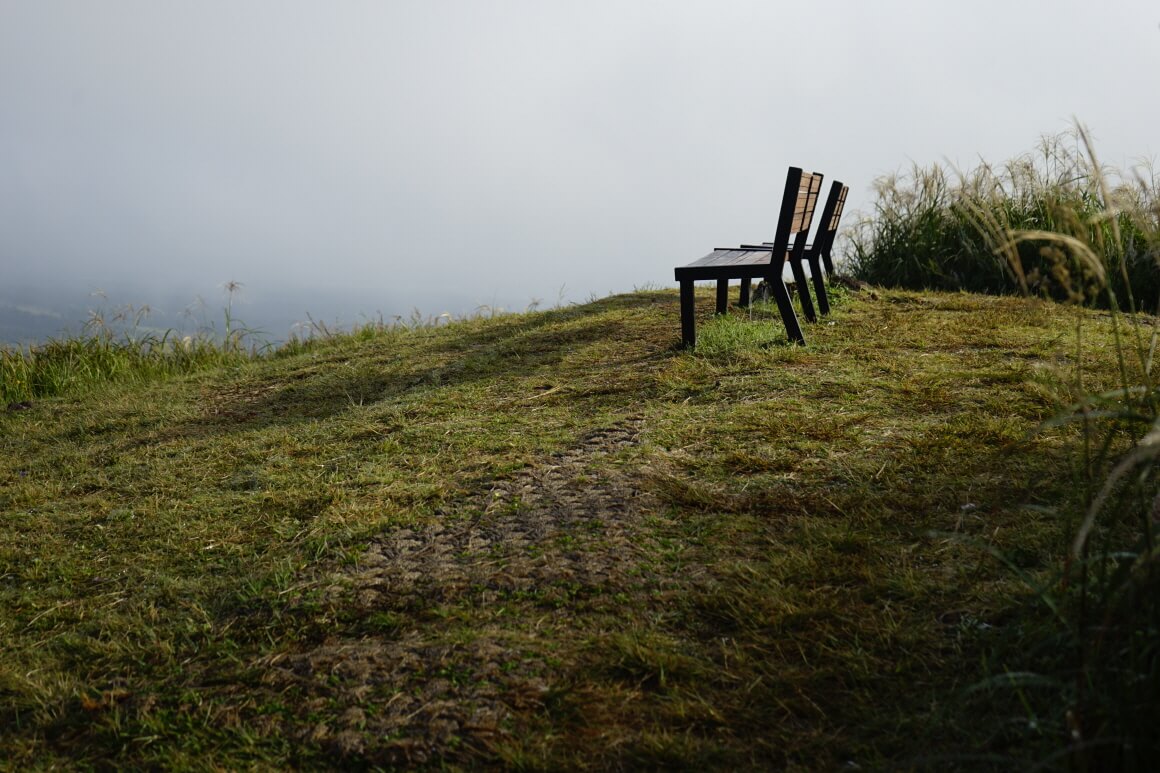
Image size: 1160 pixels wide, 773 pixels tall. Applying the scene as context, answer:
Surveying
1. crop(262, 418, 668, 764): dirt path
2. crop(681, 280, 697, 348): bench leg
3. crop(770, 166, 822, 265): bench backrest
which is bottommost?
crop(262, 418, 668, 764): dirt path

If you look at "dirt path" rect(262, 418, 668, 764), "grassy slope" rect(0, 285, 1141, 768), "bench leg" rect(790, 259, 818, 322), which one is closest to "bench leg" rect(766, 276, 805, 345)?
"grassy slope" rect(0, 285, 1141, 768)

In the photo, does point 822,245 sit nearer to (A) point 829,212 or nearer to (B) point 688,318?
(A) point 829,212

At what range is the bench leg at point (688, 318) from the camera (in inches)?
206

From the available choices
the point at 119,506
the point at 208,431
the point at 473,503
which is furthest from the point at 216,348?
the point at 473,503

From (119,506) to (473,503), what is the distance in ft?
5.22

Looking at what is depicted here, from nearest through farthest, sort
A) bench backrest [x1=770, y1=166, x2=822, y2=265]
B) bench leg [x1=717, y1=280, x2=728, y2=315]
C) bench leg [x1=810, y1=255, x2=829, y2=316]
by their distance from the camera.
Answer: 1. bench backrest [x1=770, y1=166, x2=822, y2=265]
2. bench leg [x1=717, y1=280, x2=728, y2=315]
3. bench leg [x1=810, y1=255, x2=829, y2=316]

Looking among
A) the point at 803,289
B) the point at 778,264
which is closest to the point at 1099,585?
the point at 778,264

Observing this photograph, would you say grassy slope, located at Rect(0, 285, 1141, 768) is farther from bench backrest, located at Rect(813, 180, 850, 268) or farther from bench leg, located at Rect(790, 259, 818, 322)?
bench backrest, located at Rect(813, 180, 850, 268)

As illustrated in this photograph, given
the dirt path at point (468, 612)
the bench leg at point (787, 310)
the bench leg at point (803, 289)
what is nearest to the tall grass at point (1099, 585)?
the dirt path at point (468, 612)

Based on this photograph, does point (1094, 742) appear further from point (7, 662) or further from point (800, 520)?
point (7, 662)

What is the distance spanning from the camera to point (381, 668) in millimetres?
2195

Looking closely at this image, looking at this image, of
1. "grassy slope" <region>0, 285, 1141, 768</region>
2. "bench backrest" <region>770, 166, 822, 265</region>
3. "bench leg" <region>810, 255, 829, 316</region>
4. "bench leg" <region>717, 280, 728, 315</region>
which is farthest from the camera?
"bench leg" <region>810, 255, 829, 316</region>

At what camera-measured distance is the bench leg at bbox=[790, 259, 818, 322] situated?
5825 millimetres

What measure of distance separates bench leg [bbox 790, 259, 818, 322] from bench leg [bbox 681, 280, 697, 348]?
3.03 ft
